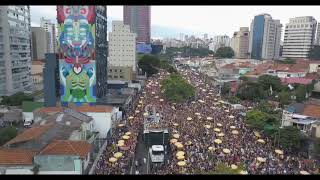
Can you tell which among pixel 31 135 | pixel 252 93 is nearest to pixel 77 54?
pixel 31 135

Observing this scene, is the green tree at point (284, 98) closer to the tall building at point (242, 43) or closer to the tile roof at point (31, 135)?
the tile roof at point (31, 135)

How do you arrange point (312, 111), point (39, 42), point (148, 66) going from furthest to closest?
point (39, 42)
point (148, 66)
point (312, 111)

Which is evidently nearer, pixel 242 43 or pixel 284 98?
pixel 284 98

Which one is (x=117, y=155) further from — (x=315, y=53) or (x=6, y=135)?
(x=315, y=53)

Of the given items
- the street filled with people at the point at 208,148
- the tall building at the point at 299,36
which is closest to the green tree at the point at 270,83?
the street filled with people at the point at 208,148

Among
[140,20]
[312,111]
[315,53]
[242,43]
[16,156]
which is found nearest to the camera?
[16,156]
